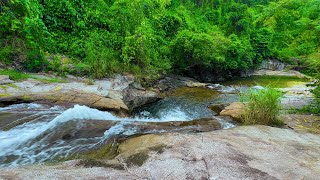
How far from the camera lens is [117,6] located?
48.1ft

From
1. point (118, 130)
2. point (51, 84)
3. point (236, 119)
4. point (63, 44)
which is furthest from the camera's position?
point (63, 44)

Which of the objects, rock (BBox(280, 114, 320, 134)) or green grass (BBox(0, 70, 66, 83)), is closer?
rock (BBox(280, 114, 320, 134))

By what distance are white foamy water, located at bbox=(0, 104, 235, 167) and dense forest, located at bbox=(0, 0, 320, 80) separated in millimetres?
4456

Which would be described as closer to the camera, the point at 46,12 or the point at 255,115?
the point at 255,115

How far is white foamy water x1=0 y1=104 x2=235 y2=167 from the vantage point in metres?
4.52

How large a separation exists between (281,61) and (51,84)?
32.8 metres

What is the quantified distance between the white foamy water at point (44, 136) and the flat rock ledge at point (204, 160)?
2.96 ft

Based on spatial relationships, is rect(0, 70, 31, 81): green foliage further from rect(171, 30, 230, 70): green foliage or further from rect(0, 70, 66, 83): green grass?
rect(171, 30, 230, 70): green foliage

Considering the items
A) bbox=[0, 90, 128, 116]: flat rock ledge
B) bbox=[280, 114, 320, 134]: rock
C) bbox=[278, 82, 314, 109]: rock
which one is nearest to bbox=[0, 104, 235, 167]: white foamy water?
bbox=[0, 90, 128, 116]: flat rock ledge

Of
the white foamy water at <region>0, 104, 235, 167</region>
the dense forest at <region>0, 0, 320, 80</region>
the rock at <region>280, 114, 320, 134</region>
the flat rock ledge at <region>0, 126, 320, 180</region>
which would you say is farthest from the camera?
the dense forest at <region>0, 0, 320, 80</region>

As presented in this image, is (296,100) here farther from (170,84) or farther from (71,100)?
(71,100)

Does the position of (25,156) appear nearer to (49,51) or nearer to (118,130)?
(118,130)

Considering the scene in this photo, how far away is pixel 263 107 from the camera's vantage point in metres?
Answer: 6.22

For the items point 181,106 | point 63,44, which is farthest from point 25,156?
point 63,44
